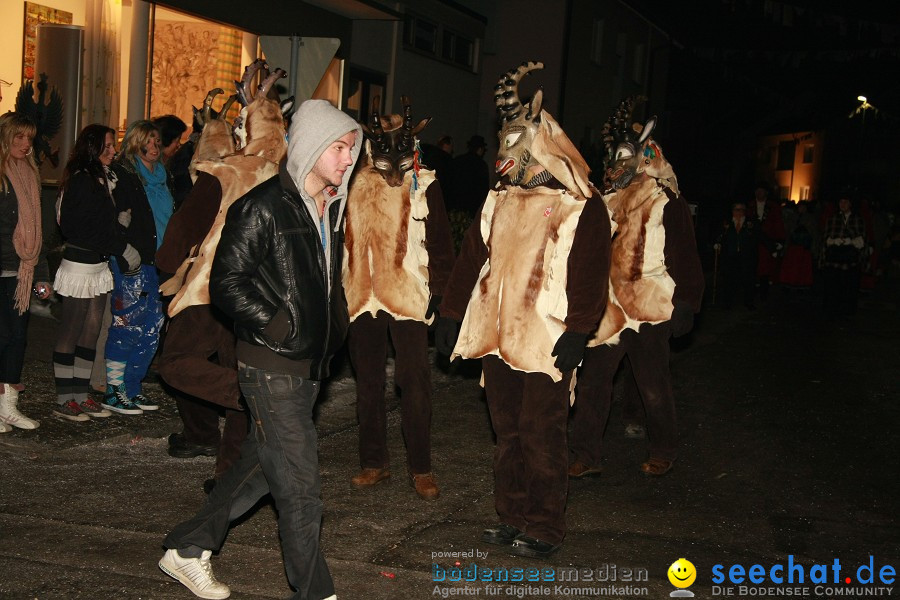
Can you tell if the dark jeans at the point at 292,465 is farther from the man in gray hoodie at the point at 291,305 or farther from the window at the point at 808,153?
the window at the point at 808,153

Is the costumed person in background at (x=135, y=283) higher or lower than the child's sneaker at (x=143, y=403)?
higher

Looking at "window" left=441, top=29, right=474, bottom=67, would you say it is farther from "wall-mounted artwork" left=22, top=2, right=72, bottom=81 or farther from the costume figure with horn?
the costume figure with horn

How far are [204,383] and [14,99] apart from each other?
746cm

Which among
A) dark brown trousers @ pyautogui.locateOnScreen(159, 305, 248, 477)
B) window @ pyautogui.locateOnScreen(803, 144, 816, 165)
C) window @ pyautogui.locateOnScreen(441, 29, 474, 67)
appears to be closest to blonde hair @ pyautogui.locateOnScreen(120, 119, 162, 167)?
dark brown trousers @ pyautogui.locateOnScreen(159, 305, 248, 477)

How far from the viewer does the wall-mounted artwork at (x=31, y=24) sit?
1192cm

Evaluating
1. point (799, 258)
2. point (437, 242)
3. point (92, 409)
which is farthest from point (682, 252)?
point (799, 258)

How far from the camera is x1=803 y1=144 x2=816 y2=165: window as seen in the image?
66.7 metres

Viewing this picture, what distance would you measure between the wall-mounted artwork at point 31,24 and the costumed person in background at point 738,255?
11.2m

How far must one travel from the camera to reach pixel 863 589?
530cm

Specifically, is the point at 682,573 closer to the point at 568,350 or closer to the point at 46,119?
the point at 568,350

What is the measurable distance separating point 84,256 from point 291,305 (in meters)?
3.76

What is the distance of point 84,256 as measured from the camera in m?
7.54

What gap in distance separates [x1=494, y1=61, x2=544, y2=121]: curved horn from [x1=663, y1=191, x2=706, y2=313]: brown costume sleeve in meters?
1.78

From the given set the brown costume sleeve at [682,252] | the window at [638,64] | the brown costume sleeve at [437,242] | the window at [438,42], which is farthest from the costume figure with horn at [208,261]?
the window at [638,64]
